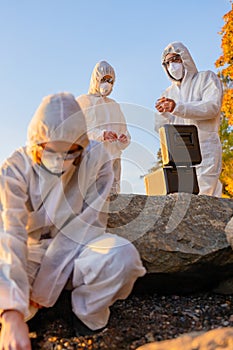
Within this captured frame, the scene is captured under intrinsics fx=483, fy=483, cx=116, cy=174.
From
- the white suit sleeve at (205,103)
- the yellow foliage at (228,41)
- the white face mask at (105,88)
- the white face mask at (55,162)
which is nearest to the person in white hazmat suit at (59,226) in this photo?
the white face mask at (55,162)

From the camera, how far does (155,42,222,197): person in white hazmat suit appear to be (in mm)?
4134

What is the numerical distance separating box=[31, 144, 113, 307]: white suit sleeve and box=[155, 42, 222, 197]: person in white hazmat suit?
224cm

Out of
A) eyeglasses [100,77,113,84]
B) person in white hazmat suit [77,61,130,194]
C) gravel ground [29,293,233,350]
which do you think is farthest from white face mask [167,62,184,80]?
gravel ground [29,293,233,350]

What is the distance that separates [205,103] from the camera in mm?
4121

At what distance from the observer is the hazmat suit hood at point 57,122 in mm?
1687

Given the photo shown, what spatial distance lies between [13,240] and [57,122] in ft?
1.44

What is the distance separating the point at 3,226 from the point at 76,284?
13.9 inches

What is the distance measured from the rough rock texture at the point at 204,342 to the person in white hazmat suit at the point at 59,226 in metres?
0.54

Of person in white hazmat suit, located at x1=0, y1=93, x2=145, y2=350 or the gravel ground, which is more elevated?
person in white hazmat suit, located at x1=0, y1=93, x2=145, y2=350

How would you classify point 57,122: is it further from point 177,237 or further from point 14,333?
point 177,237

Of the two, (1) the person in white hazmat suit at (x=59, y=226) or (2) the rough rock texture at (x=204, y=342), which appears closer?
(2) the rough rock texture at (x=204, y=342)

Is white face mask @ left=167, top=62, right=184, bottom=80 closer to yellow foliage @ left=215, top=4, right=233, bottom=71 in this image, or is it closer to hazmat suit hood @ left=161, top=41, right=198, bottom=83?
hazmat suit hood @ left=161, top=41, right=198, bottom=83

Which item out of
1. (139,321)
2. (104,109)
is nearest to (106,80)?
(104,109)

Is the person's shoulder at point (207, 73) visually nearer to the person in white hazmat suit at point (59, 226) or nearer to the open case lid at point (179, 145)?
the open case lid at point (179, 145)
